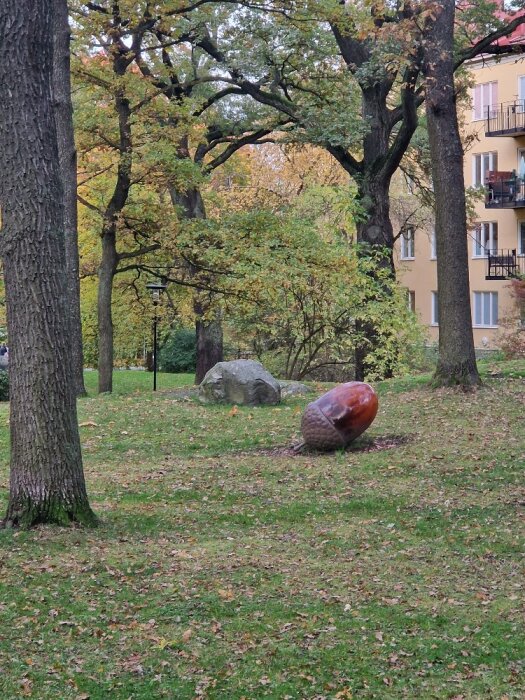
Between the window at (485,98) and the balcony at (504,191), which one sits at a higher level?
the window at (485,98)

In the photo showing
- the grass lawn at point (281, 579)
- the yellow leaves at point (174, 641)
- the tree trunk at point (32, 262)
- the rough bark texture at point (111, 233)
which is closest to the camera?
the grass lawn at point (281, 579)

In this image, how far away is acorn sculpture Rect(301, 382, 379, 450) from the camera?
1062 cm

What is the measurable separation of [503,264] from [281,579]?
110ft

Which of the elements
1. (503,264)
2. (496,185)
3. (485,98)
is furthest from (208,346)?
(485,98)

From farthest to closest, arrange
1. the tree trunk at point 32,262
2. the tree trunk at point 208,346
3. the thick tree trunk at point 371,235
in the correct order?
1. the tree trunk at point 208,346
2. the thick tree trunk at point 371,235
3. the tree trunk at point 32,262

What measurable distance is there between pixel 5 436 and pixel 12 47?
6.77m

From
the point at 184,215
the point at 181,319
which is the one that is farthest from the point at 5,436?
the point at 181,319

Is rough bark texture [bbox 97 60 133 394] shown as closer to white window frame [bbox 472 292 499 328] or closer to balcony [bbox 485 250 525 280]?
balcony [bbox 485 250 525 280]

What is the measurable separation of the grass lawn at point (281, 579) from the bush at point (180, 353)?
22134 mm

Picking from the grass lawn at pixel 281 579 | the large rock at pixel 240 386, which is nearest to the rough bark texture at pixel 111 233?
the large rock at pixel 240 386

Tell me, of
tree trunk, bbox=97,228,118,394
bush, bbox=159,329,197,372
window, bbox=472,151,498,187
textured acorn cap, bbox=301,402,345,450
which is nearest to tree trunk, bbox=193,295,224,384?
tree trunk, bbox=97,228,118,394

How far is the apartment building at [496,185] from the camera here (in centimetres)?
3759

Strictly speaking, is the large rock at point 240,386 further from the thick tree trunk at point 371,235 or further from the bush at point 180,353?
the bush at point 180,353

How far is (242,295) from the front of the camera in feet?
68.0
